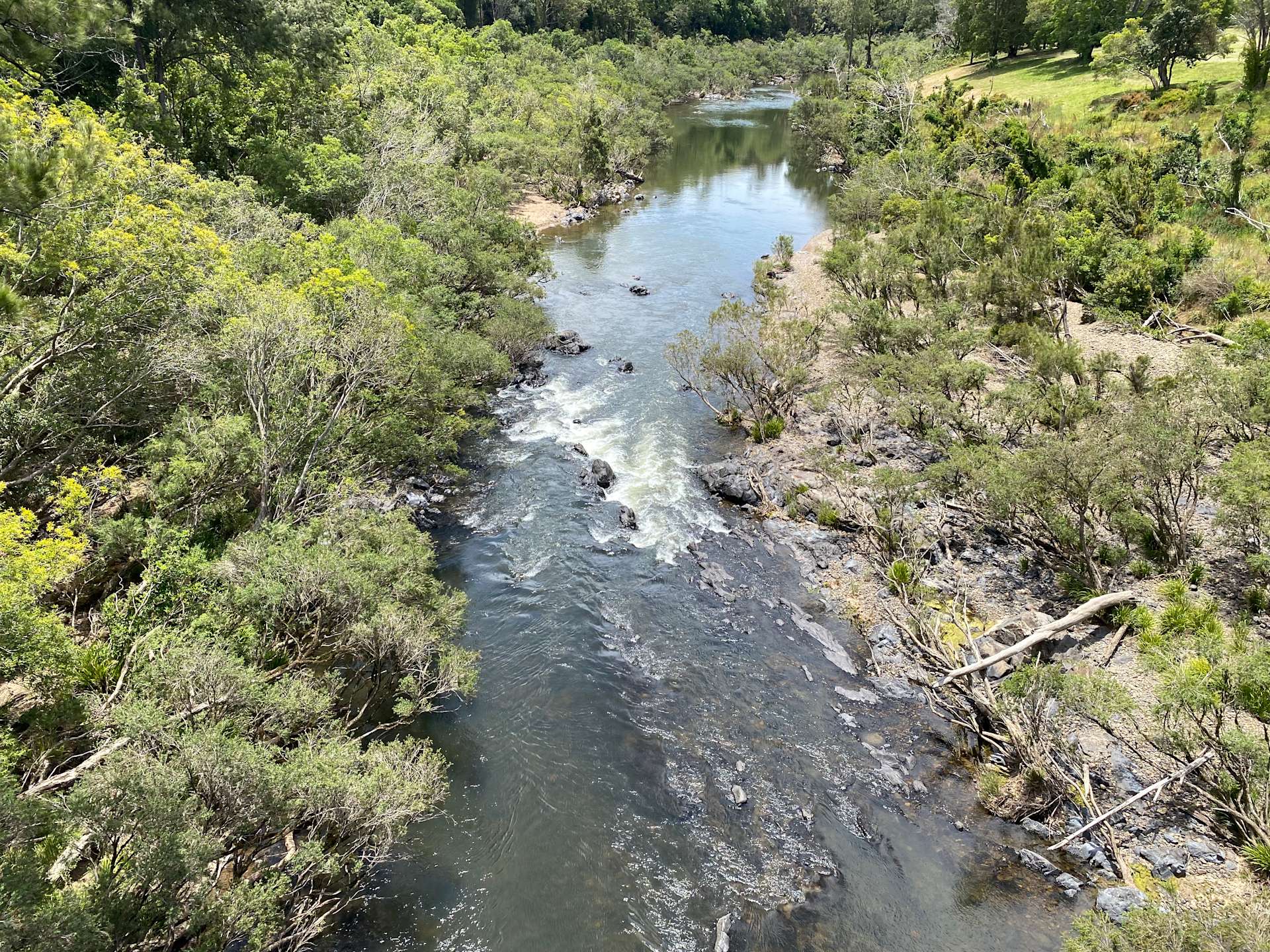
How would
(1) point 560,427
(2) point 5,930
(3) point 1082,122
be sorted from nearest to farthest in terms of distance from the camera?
(2) point 5,930 < (1) point 560,427 < (3) point 1082,122

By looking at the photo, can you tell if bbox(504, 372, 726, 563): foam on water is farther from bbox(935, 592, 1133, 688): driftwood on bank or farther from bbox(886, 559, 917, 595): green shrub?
bbox(935, 592, 1133, 688): driftwood on bank

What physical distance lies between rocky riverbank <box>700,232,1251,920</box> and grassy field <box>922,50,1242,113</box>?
1554 inches

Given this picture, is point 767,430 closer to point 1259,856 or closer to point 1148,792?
point 1148,792

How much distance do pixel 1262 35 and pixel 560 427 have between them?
5922 cm

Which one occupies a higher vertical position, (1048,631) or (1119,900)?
(1048,631)

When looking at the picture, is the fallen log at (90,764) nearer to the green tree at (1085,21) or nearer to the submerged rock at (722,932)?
the submerged rock at (722,932)

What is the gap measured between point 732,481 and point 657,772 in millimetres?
15577

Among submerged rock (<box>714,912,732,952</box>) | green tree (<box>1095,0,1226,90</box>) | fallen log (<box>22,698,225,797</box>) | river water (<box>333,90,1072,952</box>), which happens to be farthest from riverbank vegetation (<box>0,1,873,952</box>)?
green tree (<box>1095,0,1226,90</box>)

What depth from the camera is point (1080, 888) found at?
15906mm

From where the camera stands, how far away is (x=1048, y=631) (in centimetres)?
2041

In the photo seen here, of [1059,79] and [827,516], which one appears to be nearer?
[827,516]

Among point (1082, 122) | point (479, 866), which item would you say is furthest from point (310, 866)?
point (1082, 122)

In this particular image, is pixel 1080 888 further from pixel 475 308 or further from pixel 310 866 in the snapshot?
pixel 475 308

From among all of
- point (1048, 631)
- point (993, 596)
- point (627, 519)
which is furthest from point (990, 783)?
point (627, 519)
